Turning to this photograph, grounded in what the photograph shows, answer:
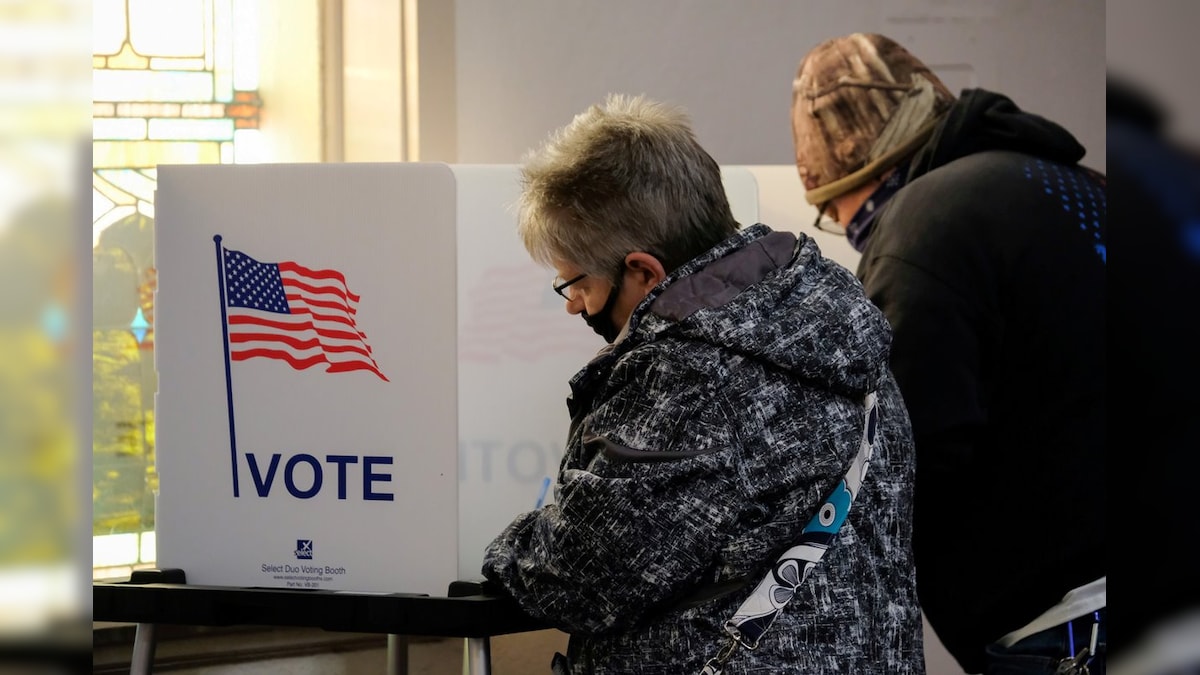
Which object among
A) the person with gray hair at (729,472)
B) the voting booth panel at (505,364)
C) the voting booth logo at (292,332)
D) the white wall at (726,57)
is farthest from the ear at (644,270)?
the white wall at (726,57)

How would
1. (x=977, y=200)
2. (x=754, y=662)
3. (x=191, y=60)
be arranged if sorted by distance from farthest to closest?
(x=191, y=60)
(x=977, y=200)
(x=754, y=662)

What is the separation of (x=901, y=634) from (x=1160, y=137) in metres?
0.97

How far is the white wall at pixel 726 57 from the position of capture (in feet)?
8.96

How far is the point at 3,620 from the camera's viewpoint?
258 millimetres

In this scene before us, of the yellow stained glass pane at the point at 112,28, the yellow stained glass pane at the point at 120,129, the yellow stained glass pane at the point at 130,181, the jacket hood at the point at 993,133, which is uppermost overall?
the yellow stained glass pane at the point at 112,28

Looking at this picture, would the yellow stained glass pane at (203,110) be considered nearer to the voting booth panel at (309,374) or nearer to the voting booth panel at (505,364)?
the voting booth panel at (505,364)

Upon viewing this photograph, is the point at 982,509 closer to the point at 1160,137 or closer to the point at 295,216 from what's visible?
the point at 295,216

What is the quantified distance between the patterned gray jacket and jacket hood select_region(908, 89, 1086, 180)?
0.61 metres

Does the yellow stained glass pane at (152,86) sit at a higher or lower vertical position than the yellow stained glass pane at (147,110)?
higher

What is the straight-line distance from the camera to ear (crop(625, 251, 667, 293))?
1214 millimetres

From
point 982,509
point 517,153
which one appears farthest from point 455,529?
point 517,153

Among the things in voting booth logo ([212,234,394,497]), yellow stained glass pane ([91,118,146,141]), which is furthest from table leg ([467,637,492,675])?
yellow stained glass pane ([91,118,146,141])

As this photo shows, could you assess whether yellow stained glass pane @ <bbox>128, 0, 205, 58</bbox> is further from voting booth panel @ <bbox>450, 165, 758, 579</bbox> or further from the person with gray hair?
the person with gray hair

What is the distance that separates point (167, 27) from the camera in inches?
104
